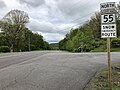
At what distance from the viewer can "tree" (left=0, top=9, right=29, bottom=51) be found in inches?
2795

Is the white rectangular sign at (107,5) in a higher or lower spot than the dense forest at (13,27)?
lower

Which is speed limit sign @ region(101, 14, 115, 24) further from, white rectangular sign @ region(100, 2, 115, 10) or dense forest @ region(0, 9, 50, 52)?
dense forest @ region(0, 9, 50, 52)

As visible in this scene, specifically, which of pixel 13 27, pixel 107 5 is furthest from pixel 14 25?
pixel 107 5

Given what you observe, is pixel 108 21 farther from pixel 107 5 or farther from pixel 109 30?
pixel 107 5

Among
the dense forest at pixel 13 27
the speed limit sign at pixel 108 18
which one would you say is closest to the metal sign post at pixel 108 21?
the speed limit sign at pixel 108 18

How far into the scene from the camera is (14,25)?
71.6 metres

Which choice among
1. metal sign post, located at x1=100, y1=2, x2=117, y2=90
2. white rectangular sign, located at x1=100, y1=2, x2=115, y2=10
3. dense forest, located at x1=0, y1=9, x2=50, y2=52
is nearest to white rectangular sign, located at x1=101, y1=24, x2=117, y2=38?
metal sign post, located at x1=100, y1=2, x2=117, y2=90

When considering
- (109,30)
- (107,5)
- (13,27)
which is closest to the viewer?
(109,30)

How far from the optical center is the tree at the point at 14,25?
71.0 meters

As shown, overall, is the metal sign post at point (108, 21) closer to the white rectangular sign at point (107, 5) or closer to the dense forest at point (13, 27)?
the white rectangular sign at point (107, 5)

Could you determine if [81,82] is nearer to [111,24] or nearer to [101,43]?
[111,24]

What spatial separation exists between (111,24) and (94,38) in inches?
2542

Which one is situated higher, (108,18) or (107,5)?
(107,5)

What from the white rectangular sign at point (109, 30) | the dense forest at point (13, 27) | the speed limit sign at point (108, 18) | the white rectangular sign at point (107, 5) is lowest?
the white rectangular sign at point (109, 30)
